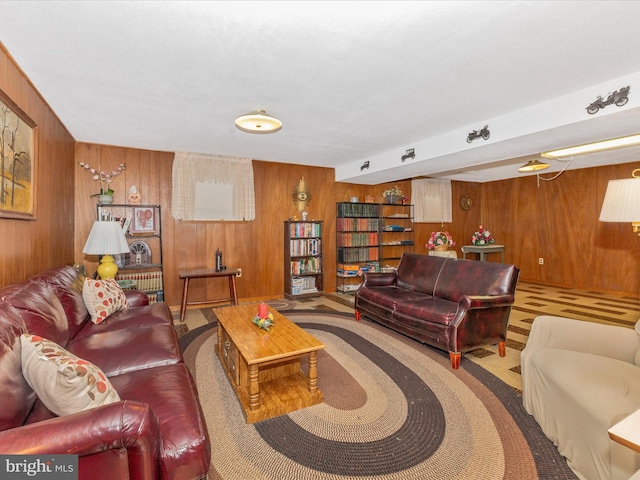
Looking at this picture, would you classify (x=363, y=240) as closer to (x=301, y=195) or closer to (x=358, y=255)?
(x=358, y=255)

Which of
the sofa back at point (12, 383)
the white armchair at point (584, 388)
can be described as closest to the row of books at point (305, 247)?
the white armchair at point (584, 388)

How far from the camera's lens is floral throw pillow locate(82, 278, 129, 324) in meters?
2.46

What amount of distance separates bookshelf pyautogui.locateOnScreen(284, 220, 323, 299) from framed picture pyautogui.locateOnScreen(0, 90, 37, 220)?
3.24 metres

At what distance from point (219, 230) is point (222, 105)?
7.79 ft

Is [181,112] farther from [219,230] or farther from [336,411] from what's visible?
[336,411]

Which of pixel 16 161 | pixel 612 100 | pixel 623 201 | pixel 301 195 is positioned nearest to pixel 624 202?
pixel 623 201

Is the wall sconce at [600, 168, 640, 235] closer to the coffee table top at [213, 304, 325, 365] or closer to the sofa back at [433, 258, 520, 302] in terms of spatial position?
the sofa back at [433, 258, 520, 302]

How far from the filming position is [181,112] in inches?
114

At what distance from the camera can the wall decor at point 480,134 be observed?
122 inches

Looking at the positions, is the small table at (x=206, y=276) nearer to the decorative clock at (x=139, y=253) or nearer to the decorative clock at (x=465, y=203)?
the decorative clock at (x=139, y=253)

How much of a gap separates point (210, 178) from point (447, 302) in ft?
→ 12.0

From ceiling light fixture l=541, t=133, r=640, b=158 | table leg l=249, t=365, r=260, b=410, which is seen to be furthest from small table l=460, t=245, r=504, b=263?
table leg l=249, t=365, r=260, b=410

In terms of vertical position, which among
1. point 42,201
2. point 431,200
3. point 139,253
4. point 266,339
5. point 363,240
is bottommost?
point 266,339

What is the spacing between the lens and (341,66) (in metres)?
2.10
